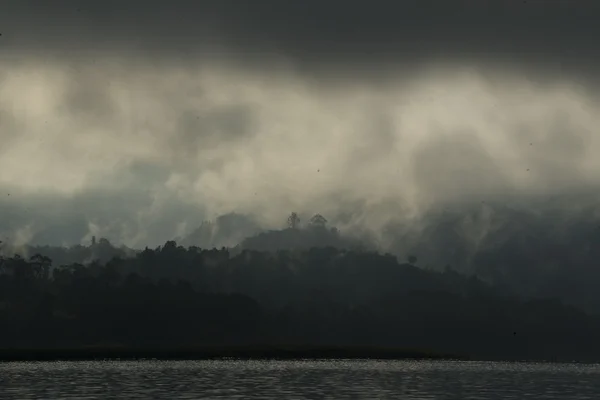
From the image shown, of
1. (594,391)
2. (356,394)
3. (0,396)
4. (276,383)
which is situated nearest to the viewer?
(0,396)

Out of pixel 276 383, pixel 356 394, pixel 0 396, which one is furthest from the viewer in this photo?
pixel 276 383

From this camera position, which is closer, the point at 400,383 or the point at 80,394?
the point at 80,394

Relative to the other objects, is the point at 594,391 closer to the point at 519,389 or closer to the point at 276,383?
the point at 519,389

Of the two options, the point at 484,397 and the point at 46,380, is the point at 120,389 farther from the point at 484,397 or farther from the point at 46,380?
the point at 484,397

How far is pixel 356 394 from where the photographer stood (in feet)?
394

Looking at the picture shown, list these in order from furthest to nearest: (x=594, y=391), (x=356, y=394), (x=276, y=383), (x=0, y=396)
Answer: (x=276, y=383), (x=594, y=391), (x=356, y=394), (x=0, y=396)

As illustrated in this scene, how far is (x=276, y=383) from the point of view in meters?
147

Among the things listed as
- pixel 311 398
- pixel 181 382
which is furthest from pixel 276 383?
pixel 311 398

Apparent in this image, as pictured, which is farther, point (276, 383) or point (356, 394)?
point (276, 383)

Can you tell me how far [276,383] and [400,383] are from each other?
2222 cm

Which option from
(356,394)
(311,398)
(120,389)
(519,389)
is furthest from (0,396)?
(519,389)

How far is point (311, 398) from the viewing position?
111 meters

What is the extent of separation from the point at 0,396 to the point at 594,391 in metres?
89.9

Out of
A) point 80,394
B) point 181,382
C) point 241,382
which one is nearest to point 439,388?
point 241,382
